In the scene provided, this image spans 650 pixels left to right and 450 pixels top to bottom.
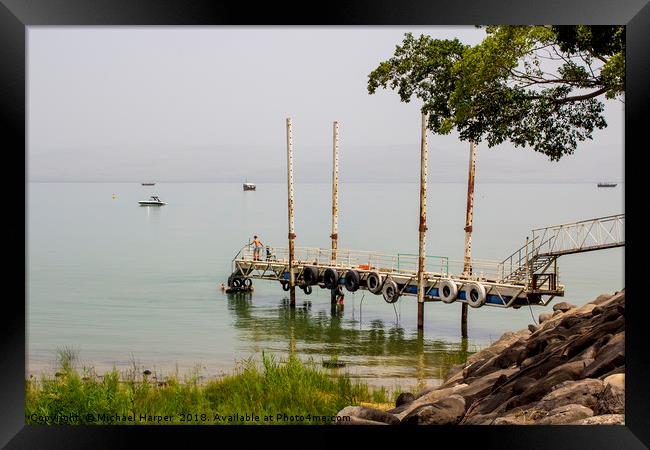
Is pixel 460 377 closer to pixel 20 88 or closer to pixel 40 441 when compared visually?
pixel 40 441

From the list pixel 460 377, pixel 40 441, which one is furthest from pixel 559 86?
pixel 40 441

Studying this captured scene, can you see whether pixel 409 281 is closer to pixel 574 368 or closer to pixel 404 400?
pixel 404 400

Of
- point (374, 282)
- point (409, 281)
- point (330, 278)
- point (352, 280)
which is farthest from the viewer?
point (330, 278)

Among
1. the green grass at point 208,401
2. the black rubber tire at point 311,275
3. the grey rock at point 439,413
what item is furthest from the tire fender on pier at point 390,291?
the grey rock at point 439,413

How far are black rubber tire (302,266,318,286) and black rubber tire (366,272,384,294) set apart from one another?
2319mm

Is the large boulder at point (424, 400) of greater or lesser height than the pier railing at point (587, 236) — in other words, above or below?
below

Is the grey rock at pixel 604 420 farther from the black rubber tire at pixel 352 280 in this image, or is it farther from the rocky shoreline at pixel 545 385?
the black rubber tire at pixel 352 280

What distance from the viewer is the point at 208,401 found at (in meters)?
10.2

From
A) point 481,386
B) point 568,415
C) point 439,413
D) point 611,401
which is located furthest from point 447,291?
point 568,415

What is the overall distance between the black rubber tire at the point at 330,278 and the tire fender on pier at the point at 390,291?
192cm

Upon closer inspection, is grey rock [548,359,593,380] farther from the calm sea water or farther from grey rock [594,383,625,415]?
the calm sea water

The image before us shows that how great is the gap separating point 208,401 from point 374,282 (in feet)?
39.9

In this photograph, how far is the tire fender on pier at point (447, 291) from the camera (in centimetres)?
1969

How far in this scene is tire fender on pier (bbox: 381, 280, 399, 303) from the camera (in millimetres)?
21469
